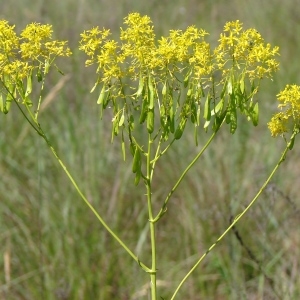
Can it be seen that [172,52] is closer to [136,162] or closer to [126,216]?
[136,162]

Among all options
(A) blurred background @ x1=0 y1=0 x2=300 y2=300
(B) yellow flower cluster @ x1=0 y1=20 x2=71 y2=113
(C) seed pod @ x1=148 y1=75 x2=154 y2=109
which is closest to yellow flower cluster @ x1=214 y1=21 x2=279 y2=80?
(C) seed pod @ x1=148 y1=75 x2=154 y2=109

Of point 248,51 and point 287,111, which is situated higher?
point 248,51

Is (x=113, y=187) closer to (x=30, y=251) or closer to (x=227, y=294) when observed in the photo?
(x=30, y=251)

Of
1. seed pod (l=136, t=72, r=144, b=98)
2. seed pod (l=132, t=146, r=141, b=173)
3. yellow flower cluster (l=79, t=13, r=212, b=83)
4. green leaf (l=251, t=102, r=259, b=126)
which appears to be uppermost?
yellow flower cluster (l=79, t=13, r=212, b=83)

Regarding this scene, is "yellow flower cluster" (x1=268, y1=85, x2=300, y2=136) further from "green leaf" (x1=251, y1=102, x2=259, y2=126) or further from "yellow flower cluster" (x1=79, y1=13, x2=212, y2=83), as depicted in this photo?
"yellow flower cluster" (x1=79, y1=13, x2=212, y2=83)

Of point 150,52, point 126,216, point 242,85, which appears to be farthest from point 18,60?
point 126,216

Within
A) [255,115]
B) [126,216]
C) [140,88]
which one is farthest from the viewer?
[126,216]

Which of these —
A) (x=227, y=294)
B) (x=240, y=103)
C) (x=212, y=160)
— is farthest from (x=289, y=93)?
(x=212, y=160)

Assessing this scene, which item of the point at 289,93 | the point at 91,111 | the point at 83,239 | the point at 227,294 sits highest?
the point at 91,111
